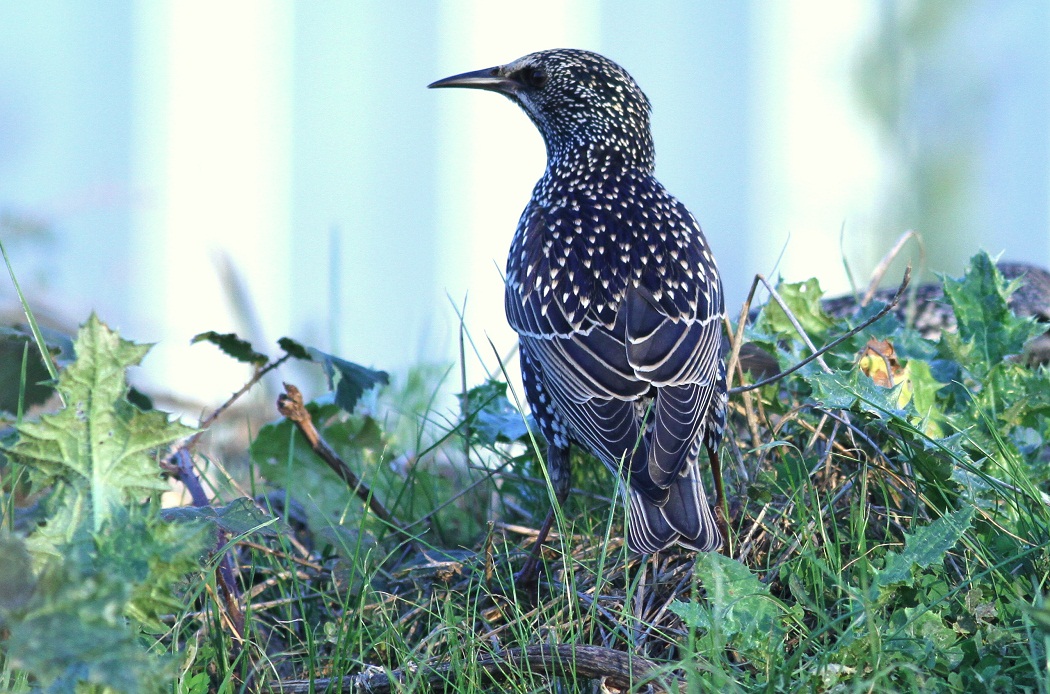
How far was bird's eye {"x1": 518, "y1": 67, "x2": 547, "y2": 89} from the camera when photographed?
12.4ft

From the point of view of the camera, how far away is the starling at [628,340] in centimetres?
250

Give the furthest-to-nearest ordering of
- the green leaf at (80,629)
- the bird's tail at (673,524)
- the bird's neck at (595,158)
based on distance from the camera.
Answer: the bird's neck at (595,158) < the bird's tail at (673,524) < the green leaf at (80,629)

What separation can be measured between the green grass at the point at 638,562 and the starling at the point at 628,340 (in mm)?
130

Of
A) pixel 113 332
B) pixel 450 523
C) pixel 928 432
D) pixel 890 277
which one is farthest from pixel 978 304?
pixel 890 277

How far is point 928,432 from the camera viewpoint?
8.41 ft

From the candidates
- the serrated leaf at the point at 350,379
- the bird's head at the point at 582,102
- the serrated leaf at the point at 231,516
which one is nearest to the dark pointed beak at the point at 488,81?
the bird's head at the point at 582,102

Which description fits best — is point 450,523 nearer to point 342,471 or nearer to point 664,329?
point 342,471

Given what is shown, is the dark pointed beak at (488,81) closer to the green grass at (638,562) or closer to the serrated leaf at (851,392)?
the green grass at (638,562)

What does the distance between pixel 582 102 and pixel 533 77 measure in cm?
23

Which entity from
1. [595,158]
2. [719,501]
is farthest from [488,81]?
[719,501]

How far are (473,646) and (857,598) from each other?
704 millimetres

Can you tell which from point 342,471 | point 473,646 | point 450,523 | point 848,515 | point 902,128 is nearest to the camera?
point 473,646

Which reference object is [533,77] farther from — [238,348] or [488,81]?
[238,348]

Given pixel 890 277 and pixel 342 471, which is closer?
pixel 342 471
